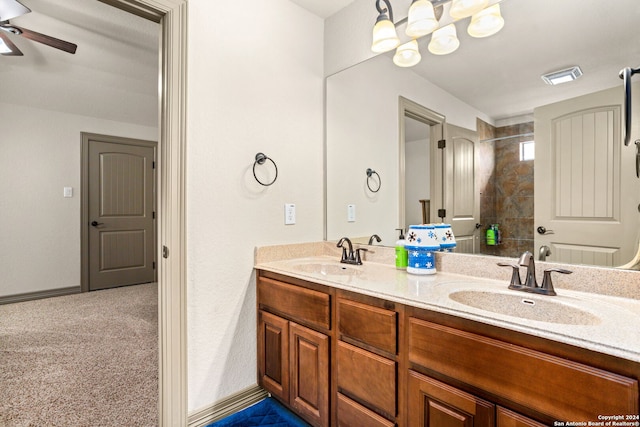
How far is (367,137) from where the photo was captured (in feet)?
6.88

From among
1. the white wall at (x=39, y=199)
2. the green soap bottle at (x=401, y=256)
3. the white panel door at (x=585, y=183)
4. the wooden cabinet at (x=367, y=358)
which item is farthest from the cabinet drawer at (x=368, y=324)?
the white wall at (x=39, y=199)

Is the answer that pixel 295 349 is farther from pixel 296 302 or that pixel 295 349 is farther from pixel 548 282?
pixel 548 282

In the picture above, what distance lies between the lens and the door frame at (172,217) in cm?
154

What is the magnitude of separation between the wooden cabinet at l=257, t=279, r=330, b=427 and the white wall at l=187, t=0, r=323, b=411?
113 mm

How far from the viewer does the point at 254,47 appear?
1859 mm

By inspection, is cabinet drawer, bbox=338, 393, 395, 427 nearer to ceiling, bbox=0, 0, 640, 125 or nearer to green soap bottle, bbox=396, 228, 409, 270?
green soap bottle, bbox=396, 228, 409, 270

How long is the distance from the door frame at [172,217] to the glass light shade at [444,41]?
1.27 metres

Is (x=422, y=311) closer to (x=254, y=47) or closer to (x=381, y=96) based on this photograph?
(x=381, y=96)

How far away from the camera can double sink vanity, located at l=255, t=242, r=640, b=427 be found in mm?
791

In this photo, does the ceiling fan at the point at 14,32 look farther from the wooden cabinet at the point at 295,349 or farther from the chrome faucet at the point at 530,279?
the chrome faucet at the point at 530,279

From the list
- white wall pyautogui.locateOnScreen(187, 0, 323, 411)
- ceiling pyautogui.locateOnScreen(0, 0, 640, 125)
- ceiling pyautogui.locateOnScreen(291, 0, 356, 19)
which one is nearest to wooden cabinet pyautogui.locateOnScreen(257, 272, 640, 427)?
white wall pyautogui.locateOnScreen(187, 0, 323, 411)

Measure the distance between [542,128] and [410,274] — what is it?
2.81 ft

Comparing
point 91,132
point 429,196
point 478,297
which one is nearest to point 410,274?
point 478,297

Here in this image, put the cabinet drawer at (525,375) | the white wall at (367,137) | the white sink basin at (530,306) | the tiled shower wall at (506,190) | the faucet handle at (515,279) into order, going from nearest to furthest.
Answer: the cabinet drawer at (525,375) → the white sink basin at (530,306) → the faucet handle at (515,279) → the tiled shower wall at (506,190) → the white wall at (367,137)
